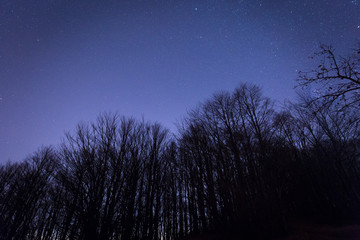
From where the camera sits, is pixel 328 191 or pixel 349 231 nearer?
pixel 349 231

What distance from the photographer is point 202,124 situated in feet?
43.3

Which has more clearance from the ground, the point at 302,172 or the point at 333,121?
the point at 333,121

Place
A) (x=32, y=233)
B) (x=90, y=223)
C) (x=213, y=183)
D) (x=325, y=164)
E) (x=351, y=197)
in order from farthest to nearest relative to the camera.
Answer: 1. (x=32, y=233)
2. (x=325, y=164)
3. (x=351, y=197)
4. (x=213, y=183)
5. (x=90, y=223)

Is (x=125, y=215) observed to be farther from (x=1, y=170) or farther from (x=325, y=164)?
(x=1, y=170)

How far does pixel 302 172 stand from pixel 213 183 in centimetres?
1234

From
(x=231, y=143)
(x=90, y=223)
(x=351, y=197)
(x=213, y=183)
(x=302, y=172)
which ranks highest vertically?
(x=231, y=143)

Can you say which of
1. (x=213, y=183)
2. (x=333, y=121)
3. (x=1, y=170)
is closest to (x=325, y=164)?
(x=333, y=121)

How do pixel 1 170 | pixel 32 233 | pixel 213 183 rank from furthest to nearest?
pixel 1 170, pixel 32 233, pixel 213 183

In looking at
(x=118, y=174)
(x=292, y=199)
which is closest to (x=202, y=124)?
(x=118, y=174)

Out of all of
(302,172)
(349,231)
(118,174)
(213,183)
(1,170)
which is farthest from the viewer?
(1,170)

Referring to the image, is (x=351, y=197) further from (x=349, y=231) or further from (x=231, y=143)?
(x=231, y=143)

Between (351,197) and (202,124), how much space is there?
14.5 m

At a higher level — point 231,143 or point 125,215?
point 231,143

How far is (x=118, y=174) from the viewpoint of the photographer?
1002cm
